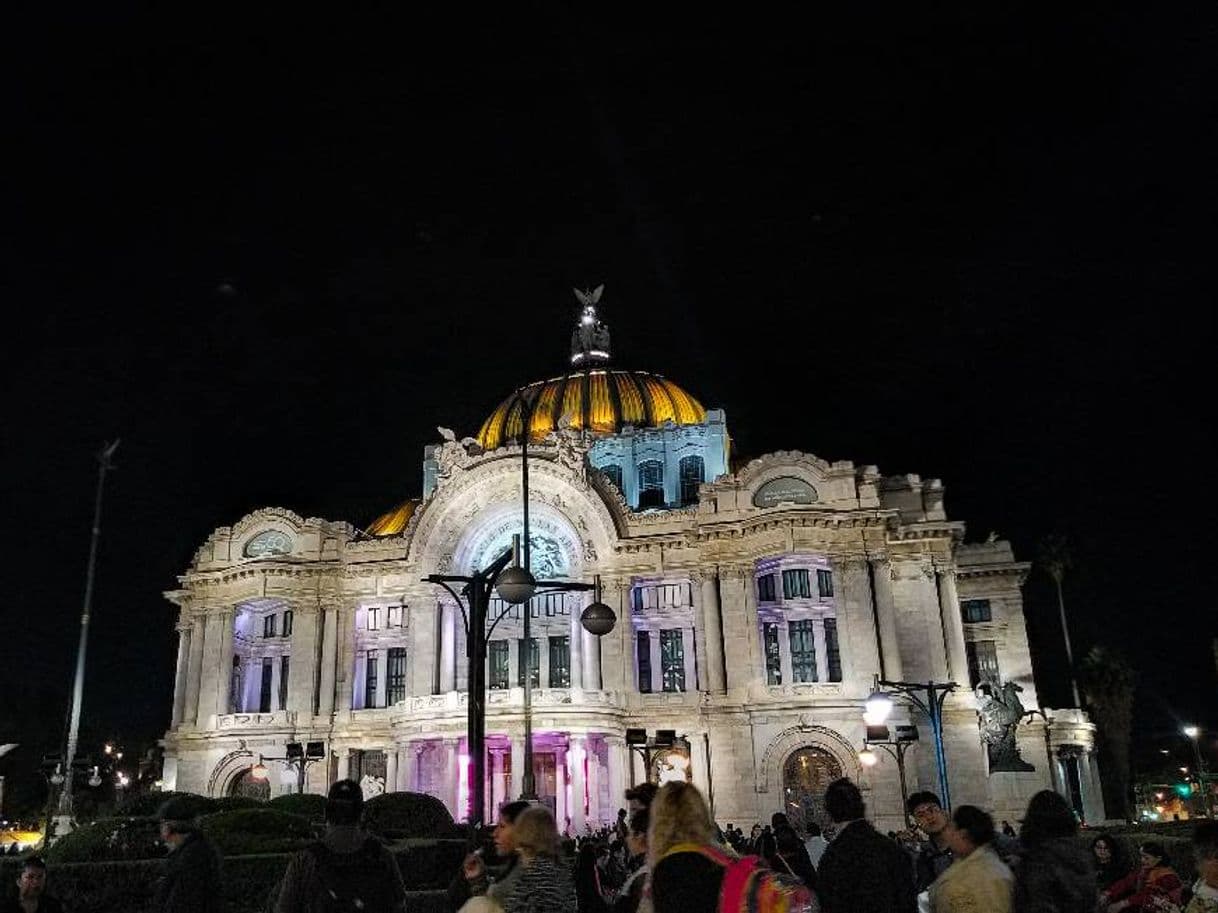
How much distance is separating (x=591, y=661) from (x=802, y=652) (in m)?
10.2

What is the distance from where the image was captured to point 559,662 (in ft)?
170

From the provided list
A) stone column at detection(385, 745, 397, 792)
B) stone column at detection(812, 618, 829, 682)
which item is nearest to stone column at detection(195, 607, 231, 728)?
stone column at detection(385, 745, 397, 792)

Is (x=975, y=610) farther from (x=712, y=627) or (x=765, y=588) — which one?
(x=712, y=627)

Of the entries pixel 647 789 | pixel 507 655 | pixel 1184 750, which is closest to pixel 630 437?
pixel 507 655

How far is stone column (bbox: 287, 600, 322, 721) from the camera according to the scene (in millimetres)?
52625

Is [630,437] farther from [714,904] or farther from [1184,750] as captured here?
[1184,750]

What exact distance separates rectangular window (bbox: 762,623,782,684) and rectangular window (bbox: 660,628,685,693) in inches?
166

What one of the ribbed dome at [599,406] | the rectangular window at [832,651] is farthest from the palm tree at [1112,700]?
the ribbed dome at [599,406]

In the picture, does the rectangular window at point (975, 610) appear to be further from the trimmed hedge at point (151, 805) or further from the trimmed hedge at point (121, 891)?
the trimmed hedge at point (121, 891)

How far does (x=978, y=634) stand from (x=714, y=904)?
5399 centimetres

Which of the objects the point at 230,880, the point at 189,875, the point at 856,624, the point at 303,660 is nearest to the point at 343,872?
the point at 189,875

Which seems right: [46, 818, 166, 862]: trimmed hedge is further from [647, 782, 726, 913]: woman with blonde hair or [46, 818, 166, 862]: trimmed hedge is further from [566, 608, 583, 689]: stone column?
[566, 608, 583, 689]: stone column

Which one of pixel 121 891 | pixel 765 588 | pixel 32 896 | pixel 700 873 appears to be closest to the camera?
pixel 700 873

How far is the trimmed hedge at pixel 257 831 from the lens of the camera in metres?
20.0
